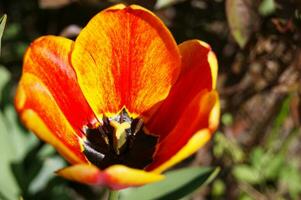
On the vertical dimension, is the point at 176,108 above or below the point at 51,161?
above

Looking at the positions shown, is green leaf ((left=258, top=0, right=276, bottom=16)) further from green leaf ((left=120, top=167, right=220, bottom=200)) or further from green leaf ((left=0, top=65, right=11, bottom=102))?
green leaf ((left=0, top=65, right=11, bottom=102))

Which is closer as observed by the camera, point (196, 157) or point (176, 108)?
point (176, 108)

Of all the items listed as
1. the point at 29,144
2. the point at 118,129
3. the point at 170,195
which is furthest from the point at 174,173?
the point at 29,144

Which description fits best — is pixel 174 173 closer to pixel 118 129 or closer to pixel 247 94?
pixel 118 129

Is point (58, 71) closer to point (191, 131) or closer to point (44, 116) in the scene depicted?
point (44, 116)

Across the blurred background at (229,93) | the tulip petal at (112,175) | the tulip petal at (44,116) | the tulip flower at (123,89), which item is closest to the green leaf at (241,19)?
the blurred background at (229,93)

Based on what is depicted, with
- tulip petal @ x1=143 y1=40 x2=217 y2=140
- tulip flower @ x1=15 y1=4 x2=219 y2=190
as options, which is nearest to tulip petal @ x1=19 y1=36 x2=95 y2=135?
tulip flower @ x1=15 y1=4 x2=219 y2=190
